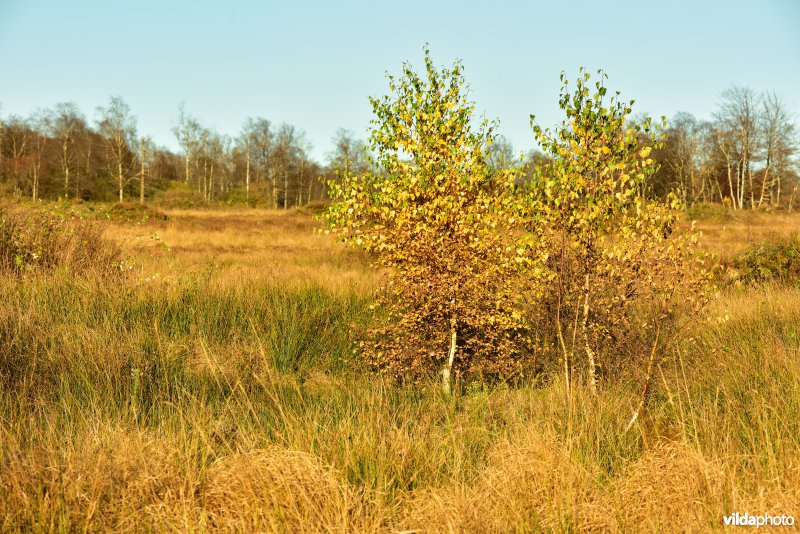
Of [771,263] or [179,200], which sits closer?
[771,263]

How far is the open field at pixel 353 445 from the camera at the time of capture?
2641 mm

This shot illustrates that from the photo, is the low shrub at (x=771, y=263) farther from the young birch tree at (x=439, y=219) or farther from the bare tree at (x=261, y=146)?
the bare tree at (x=261, y=146)

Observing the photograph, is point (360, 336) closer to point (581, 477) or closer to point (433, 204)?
point (433, 204)

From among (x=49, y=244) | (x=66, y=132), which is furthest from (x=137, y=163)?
(x=49, y=244)

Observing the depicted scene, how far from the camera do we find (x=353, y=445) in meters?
3.19

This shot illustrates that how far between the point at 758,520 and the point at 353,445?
2108 millimetres

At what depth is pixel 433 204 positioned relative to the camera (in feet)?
16.4

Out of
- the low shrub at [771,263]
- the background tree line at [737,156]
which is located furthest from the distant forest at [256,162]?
the low shrub at [771,263]

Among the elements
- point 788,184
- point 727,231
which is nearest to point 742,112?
point 788,184

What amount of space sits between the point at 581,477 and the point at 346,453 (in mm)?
1328

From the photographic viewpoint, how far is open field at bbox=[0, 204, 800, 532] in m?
2.64

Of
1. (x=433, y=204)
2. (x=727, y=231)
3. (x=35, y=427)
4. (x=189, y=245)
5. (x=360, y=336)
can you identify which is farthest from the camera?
(x=727, y=231)

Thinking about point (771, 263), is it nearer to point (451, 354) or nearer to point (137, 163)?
point (451, 354)

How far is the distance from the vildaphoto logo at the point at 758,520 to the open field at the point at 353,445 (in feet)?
0.15
